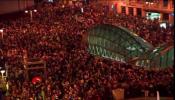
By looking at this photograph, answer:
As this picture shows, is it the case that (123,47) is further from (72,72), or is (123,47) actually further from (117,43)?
(72,72)

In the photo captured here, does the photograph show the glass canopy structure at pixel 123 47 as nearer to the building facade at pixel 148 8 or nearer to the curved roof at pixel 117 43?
the curved roof at pixel 117 43

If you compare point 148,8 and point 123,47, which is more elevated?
point 123,47

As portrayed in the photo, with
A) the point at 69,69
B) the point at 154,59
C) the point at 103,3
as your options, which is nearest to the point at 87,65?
the point at 69,69

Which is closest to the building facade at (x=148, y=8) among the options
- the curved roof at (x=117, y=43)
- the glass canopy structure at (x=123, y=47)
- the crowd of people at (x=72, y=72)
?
the crowd of people at (x=72, y=72)

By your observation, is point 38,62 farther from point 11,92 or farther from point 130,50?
point 130,50

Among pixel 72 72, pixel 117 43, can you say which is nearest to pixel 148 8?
pixel 72 72

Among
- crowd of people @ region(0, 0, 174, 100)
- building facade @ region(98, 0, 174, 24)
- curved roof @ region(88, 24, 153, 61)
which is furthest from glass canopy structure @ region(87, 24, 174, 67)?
building facade @ region(98, 0, 174, 24)

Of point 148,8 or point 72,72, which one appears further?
point 148,8

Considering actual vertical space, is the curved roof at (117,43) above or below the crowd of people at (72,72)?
above

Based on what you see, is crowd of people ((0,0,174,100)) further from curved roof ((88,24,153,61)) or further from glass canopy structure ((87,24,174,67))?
curved roof ((88,24,153,61))
